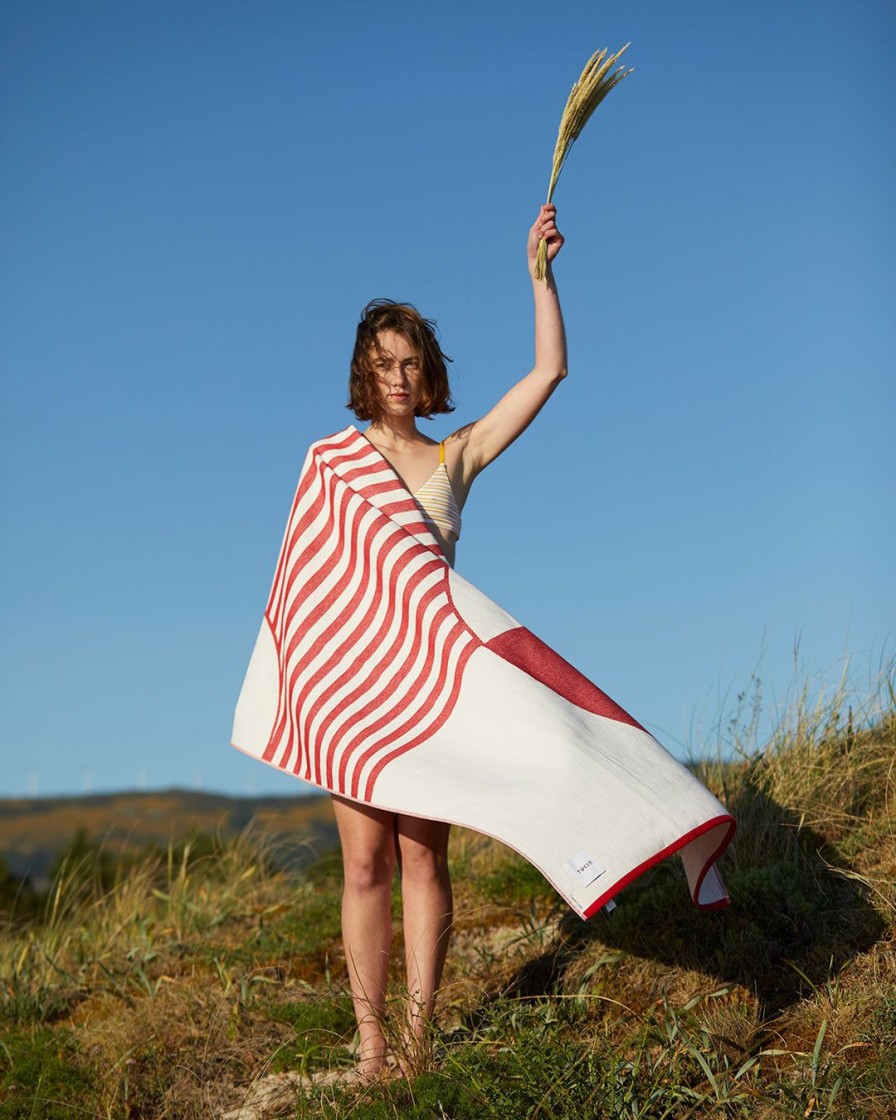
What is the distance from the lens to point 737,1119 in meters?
3.28

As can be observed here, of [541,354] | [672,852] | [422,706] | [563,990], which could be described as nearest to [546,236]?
[541,354]

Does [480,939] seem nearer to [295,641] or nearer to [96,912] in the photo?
[295,641]

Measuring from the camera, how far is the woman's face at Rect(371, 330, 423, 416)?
166 inches

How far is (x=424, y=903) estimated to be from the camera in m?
3.91

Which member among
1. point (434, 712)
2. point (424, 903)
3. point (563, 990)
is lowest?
point (563, 990)

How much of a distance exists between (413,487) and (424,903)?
1391 mm

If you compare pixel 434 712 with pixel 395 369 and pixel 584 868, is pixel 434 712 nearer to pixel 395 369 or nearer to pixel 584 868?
pixel 584 868

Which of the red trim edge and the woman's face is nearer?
the red trim edge

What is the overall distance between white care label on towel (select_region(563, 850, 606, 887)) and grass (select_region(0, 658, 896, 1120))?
0.53m

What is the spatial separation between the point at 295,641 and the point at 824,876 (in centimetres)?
234

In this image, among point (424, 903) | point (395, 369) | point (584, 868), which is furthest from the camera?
point (395, 369)

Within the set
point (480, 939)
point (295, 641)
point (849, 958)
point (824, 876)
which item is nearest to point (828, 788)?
point (824, 876)

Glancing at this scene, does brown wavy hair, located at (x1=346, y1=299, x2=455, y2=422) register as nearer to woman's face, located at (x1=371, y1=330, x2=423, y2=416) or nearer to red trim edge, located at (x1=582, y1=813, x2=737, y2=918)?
woman's face, located at (x1=371, y1=330, x2=423, y2=416)

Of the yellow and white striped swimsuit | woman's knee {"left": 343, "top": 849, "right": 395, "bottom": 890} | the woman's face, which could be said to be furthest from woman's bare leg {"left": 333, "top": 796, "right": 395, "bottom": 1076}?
the woman's face
